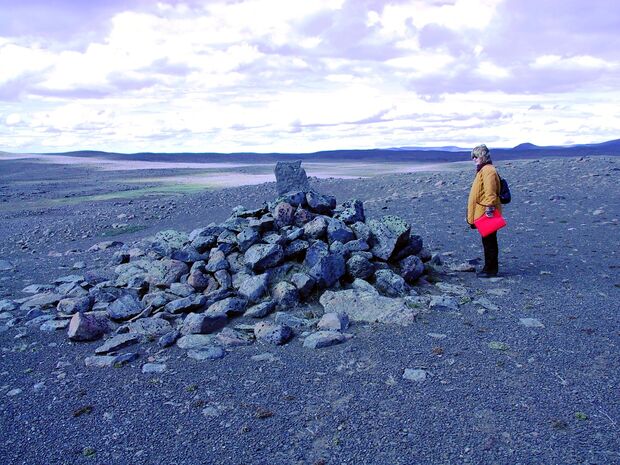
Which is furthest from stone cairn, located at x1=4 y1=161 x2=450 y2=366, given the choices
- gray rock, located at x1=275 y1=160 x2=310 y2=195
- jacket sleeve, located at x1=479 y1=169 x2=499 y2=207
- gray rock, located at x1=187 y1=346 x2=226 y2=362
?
jacket sleeve, located at x1=479 y1=169 x2=499 y2=207

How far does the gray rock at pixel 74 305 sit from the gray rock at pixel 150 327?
1123 millimetres

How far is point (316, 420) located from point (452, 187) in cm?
2014

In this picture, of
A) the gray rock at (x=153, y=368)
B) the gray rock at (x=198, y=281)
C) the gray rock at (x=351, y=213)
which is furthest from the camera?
the gray rock at (x=351, y=213)

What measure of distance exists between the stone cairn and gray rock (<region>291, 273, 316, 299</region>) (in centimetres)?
2

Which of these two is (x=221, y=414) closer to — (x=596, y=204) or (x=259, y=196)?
(x=596, y=204)

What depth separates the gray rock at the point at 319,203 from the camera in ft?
35.4

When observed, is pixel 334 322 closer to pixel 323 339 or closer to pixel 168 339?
pixel 323 339

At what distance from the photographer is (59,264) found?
1309 centimetres

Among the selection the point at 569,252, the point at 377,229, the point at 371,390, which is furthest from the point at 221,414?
the point at 569,252

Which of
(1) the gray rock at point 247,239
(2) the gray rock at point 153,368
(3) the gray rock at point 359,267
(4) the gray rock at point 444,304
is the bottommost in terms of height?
(2) the gray rock at point 153,368

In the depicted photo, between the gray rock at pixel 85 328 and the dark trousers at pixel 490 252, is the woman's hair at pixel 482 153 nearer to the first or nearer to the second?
the dark trousers at pixel 490 252

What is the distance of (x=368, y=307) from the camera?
26.0 feet

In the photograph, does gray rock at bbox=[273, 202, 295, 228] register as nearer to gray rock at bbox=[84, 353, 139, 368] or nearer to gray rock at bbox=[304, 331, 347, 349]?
gray rock at bbox=[304, 331, 347, 349]

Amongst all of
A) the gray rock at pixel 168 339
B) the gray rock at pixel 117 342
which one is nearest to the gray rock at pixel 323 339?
the gray rock at pixel 168 339
